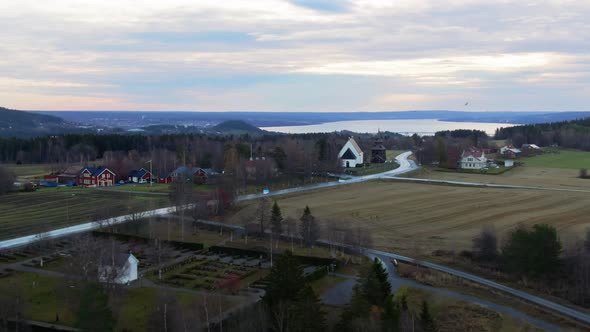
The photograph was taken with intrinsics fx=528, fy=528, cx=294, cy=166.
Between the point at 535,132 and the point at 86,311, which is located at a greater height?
the point at 535,132

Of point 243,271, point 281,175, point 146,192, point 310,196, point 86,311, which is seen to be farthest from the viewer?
point 281,175

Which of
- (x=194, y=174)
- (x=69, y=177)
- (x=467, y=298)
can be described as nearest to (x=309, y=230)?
(x=467, y=298)

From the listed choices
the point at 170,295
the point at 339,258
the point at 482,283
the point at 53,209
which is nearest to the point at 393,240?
the point at 339,258

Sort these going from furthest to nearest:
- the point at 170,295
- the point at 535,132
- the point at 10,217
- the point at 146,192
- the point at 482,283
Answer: the point at 535,132, the point at 146,192, the point at 10,217, the point at 482,283, the point at 170,295

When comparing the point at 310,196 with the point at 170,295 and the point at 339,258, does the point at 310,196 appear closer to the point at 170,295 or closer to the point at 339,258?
the point at 339,258

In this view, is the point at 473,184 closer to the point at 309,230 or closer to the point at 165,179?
the point at 309,230

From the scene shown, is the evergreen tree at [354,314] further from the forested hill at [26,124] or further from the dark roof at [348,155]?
the forested hill at [26,124]

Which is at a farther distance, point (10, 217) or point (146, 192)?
point (146, 192)
